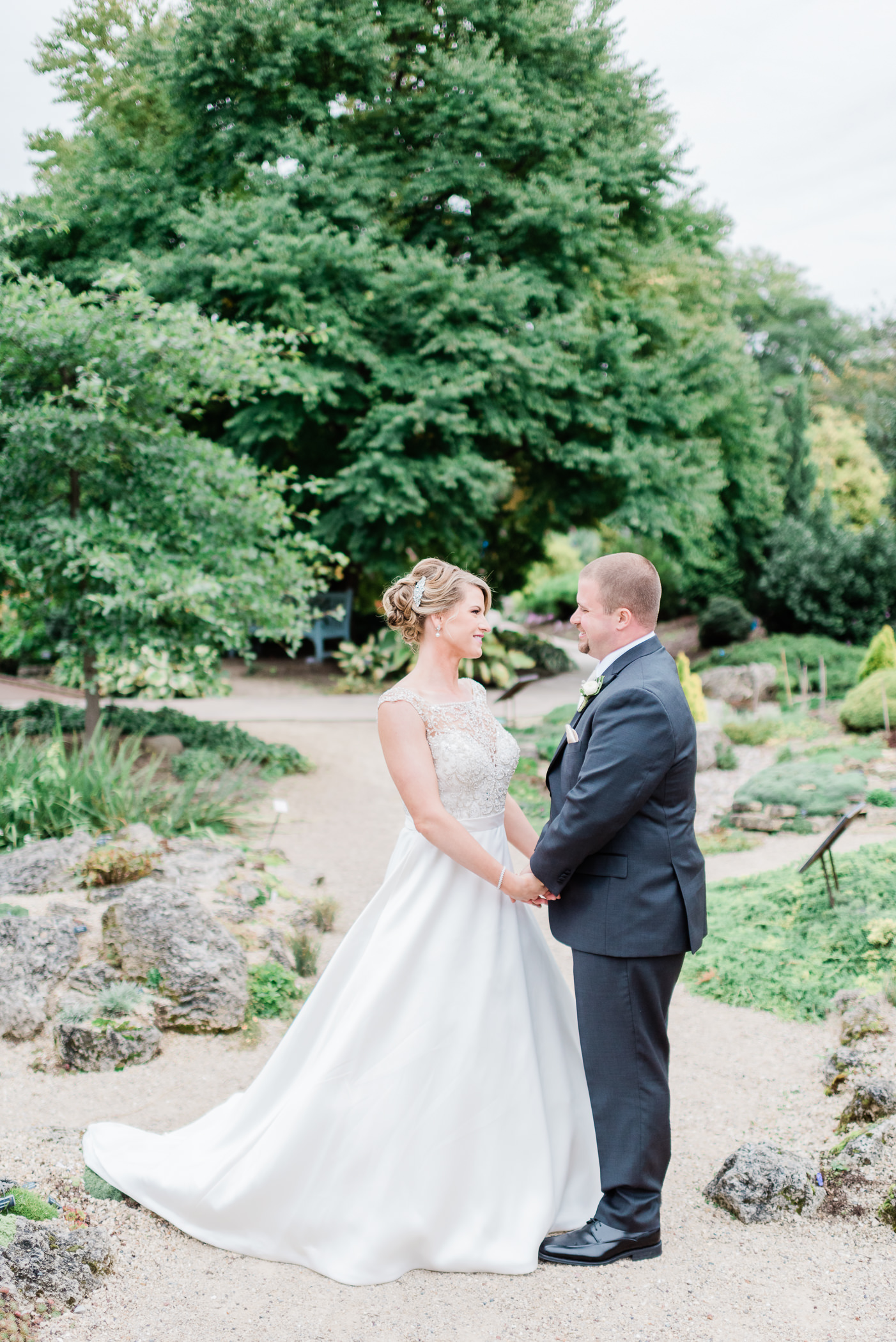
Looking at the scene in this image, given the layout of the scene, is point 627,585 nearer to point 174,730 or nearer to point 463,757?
point 463,757

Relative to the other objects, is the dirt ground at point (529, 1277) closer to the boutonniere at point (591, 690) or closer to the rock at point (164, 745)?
the boutonniere at point (591, 690)

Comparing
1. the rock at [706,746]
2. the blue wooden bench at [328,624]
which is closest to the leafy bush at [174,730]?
the rock at [706,746]

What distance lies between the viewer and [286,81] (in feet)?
42.5

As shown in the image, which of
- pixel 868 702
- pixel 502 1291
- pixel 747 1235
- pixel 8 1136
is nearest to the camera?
pixel 502 1291

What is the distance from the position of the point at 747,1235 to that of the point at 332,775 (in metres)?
7.06

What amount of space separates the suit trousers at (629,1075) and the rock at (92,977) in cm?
258

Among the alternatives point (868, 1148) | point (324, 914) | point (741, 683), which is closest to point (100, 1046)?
point (324, 914)

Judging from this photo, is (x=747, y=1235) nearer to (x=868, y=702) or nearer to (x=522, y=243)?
(x=868, y=702)

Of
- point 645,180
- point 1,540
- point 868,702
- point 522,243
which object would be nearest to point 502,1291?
point 1,540

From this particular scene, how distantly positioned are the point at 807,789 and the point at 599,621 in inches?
246

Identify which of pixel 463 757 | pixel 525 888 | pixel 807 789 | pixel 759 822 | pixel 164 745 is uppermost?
pixel 463 757

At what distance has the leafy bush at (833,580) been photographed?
17.0 meters

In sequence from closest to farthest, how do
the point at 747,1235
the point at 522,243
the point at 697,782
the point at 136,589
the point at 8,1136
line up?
1. the point at 747,1235
2. the point at 8,1136
3. the point at 136,589
4. the point at 697,782
5. the point at 522,243

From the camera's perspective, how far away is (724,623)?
61.8 ft
